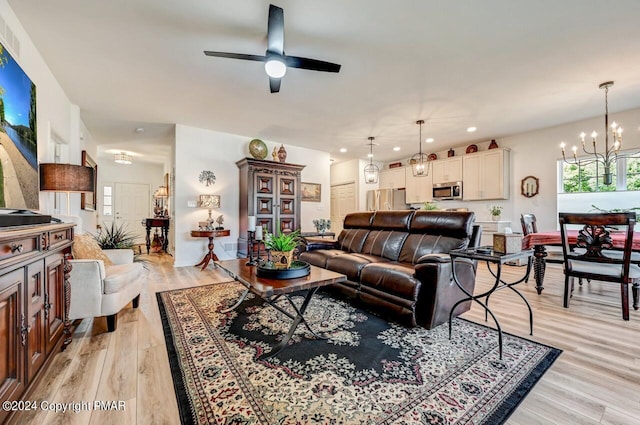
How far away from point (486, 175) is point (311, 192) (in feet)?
13.0

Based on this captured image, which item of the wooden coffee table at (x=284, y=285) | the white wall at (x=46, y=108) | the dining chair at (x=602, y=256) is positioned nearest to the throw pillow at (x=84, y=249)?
the white wall at (x=46, y=108)

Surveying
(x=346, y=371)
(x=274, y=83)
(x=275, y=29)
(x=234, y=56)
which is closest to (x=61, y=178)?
(x=234, y=56)

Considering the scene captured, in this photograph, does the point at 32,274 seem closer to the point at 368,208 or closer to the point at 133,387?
the point at 133,387

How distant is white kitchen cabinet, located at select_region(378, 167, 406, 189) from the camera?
300 inches

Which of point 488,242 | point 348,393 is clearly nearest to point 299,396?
point 348,393

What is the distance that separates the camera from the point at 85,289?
2.08 meters

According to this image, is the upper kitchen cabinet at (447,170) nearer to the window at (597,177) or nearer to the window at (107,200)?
A: the window at (597,177)

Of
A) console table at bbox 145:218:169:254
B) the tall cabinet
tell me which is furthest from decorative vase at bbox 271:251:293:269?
console table at bbox 145:218:169:254

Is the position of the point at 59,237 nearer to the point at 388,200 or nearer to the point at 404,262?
the point at 404,262

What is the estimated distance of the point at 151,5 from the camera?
2.13 metres

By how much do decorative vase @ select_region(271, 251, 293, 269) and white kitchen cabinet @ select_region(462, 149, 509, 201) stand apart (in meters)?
5.38

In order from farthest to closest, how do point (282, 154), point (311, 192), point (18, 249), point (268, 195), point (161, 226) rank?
point (311, 192)
point (161, 226)
point (282, 154)
point (268, 195)
point (18, 249)

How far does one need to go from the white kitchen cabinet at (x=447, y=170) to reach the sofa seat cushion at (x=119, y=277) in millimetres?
6360

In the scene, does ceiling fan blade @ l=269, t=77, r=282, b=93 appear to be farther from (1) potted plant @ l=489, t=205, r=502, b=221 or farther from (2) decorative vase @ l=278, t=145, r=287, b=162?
(1) potted plant @ l=489, t=205, r=502, b=221
